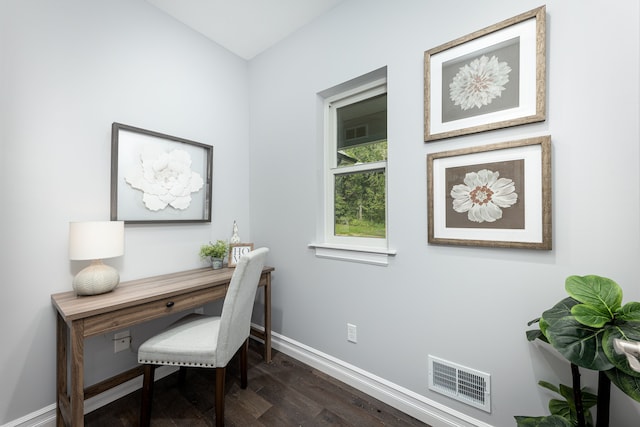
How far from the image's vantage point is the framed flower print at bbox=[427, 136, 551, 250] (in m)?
1.18

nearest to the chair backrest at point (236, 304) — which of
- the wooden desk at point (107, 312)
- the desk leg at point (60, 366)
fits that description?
the wooden desk at point (107, 312)

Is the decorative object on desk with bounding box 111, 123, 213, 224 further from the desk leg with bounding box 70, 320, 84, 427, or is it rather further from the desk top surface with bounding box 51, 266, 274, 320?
the desk leg with bounding box 70, 320, 84, 427

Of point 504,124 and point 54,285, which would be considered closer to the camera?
point 504,124

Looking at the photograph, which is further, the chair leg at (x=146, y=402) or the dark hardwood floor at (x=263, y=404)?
the dark hardwood floor at (x=263, y=404)

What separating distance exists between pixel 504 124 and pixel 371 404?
5.84 ft

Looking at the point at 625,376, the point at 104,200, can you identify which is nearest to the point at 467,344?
the point at 625,376

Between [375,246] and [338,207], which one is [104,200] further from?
[375,246]

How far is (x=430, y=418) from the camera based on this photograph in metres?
1.47

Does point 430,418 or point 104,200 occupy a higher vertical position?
point 104,200

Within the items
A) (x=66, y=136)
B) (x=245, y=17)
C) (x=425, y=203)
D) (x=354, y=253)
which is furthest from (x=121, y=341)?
(x=245, y=17)

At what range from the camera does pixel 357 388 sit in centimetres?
178

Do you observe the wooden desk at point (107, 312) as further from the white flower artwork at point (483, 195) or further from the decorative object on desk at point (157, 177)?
the white flower artwork at point (483, 195)

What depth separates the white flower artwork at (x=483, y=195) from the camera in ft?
4.16

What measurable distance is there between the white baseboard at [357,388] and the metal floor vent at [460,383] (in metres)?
0.09
